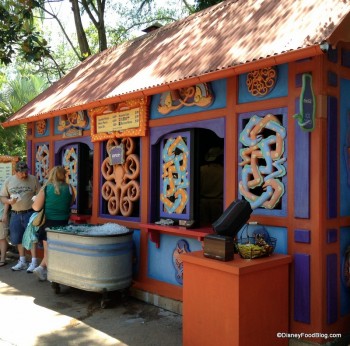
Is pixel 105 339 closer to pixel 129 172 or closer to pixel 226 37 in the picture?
pixel 129 172

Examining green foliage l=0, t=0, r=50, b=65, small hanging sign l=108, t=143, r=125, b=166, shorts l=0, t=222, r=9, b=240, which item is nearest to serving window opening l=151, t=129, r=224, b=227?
small hanging sign l=108, t=143, r=125, b=166

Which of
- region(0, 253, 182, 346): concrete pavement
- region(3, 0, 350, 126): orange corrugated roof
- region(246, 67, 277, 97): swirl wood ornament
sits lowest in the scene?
region(0, 253, 182, 346): concrete pavement

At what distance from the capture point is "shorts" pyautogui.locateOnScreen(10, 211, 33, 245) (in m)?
7.73

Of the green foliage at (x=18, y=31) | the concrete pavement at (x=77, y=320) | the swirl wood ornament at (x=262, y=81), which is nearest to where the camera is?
the swirl wood ornament at (x=262, y=81)

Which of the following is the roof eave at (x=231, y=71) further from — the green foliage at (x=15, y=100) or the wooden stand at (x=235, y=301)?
the green foliage at (x=15, y=100)

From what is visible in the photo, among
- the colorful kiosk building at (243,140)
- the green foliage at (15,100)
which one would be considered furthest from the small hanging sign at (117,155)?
the green foliage at (15,100)

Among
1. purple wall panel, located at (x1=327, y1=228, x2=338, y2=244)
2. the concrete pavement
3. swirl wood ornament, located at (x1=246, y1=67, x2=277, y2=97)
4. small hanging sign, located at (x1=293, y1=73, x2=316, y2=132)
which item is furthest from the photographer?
the concrete pavement

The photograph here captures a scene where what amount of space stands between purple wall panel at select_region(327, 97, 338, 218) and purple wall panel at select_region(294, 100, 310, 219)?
7.9 inches

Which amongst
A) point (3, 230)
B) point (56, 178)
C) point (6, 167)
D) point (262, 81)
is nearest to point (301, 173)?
point (262, 81)

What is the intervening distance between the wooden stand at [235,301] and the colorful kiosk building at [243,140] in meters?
0.04

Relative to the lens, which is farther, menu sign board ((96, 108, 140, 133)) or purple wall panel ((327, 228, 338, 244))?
menu sign board ((96, 108, 140, 133))

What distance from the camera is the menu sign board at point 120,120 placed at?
5.99 meters

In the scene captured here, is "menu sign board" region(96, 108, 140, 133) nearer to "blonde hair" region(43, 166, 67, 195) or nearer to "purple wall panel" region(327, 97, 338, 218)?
"blonde hair" region(43, 166, 67, 195)

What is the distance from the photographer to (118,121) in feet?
21.0
